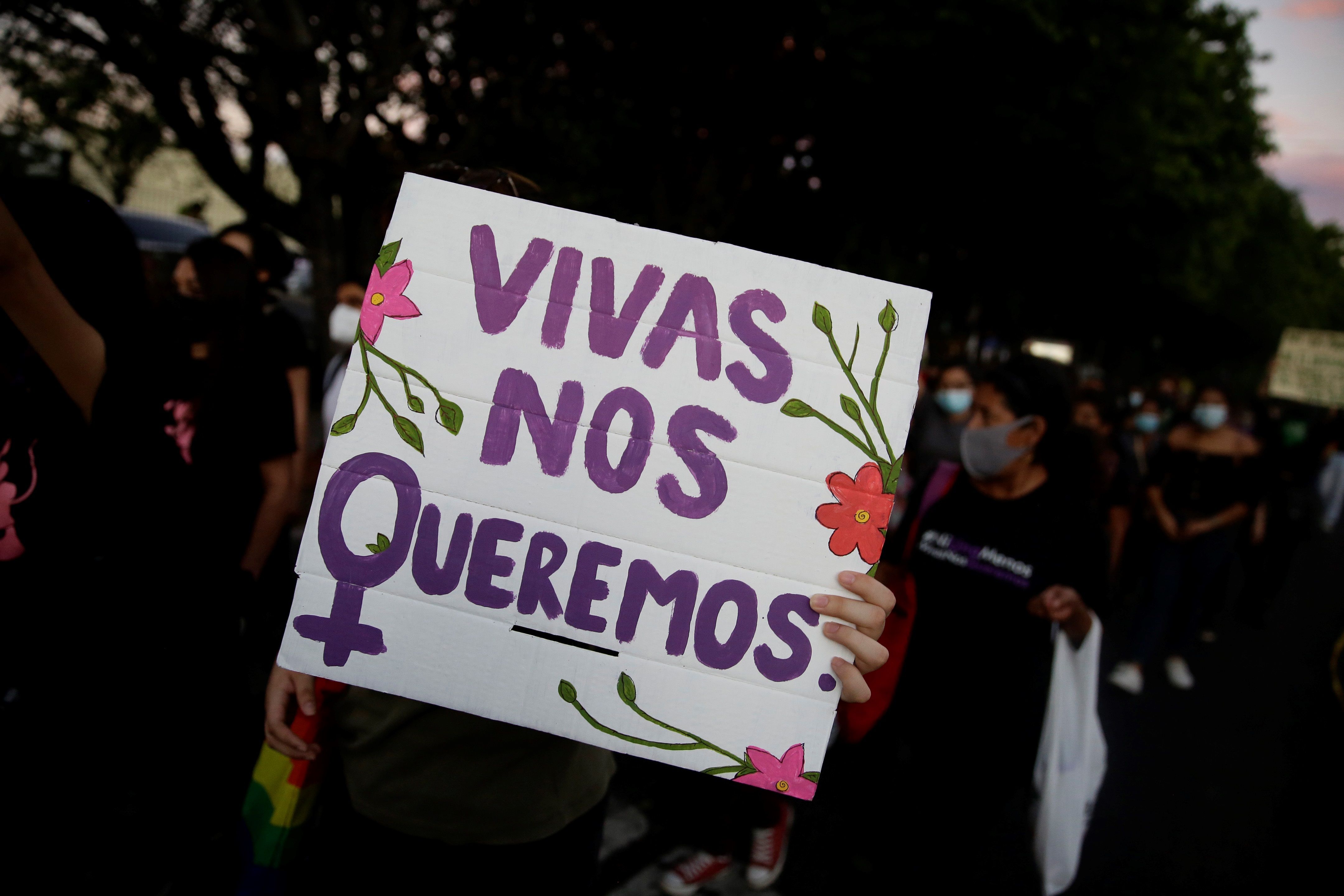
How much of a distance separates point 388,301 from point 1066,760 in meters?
2.27

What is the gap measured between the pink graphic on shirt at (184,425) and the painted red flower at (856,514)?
1.63 metres

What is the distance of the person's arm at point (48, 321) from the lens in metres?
1.38

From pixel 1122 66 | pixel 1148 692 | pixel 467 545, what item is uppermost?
pixel 1122 66

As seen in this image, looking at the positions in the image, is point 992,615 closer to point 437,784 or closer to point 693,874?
point 693,874

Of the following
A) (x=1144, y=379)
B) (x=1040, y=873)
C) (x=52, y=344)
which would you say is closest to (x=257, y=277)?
(x=52, y=344)

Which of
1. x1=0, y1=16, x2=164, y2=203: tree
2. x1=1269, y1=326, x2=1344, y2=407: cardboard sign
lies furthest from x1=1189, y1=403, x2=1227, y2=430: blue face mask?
x1=0, y1=16, x2=164, y2=203: tree

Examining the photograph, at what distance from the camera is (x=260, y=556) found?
2.44 m

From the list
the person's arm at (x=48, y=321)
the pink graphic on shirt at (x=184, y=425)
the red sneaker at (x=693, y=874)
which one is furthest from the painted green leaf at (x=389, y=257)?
the red sneaker at (x=693, y=874)

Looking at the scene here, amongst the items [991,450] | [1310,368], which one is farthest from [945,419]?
[1310,368]

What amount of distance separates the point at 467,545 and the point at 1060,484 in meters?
1.97

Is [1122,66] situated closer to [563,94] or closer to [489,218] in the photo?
[563,94]

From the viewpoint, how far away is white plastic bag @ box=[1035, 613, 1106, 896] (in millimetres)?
2537

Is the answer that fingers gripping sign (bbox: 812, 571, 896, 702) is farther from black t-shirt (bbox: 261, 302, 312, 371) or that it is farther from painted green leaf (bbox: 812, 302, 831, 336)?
black t-shirt (bbox: 261, 302, 312, 371)

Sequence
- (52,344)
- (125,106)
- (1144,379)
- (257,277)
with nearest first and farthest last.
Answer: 1. (52,344)
2. (257,277)
3. (125,106)
4. (1144,379)
